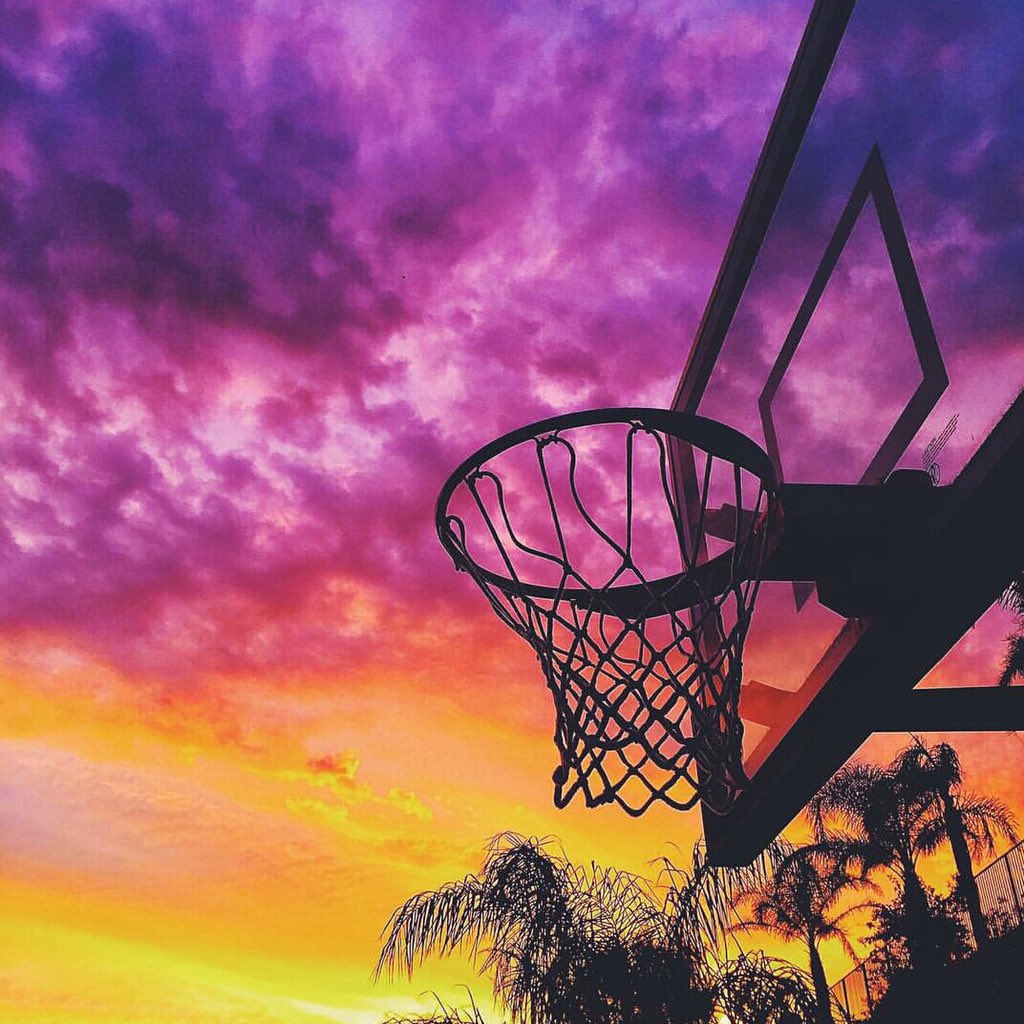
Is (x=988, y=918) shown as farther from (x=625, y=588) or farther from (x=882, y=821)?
(x=625, y=588)

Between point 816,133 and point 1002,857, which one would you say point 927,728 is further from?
point 1002,857

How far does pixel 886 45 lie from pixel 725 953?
25.4ft

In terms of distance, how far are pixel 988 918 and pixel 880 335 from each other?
18.2 meters

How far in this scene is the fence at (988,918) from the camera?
16641 millimetres

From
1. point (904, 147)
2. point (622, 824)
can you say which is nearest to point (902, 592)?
point (904, 147)

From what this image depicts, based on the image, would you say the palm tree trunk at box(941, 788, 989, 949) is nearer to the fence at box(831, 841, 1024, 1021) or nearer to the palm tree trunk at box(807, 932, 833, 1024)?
the fence at box(831, 841, 1024, 1021)

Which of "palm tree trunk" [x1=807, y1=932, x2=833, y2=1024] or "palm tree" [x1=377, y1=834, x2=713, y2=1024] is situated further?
"palm tree trunk" [x1=807, y1=932, x2=833, y2=1024]

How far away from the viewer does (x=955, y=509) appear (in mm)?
2822

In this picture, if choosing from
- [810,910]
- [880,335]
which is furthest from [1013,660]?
[880,335]

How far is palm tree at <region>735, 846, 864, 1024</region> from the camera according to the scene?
843 inches

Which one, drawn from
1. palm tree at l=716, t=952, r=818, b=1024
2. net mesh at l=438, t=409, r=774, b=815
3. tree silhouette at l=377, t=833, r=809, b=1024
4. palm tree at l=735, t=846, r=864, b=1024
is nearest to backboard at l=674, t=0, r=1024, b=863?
net mesh at l=438, t=409, r=774, b=815

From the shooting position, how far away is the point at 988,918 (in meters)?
18.0

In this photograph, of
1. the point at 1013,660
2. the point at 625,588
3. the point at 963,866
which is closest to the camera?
the point at 625,588

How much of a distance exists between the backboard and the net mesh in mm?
290
